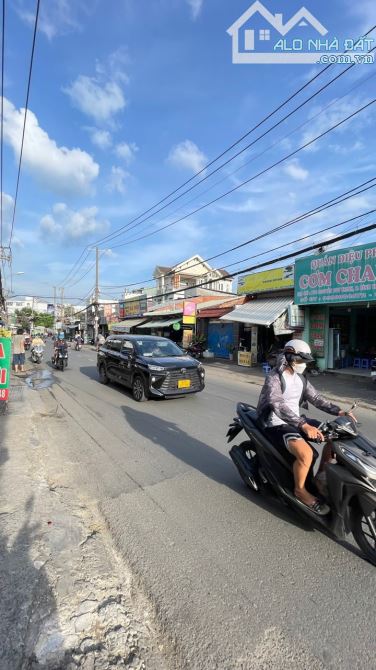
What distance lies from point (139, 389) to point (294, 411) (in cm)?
632

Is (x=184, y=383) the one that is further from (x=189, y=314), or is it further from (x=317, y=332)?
(x=189, y=314)

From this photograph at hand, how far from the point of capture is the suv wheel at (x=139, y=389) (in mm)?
9365

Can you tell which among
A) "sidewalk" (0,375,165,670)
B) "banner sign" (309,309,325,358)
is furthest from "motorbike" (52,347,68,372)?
"sidewalk" (0,375,165,670)

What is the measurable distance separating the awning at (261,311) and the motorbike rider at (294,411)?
43.7ft

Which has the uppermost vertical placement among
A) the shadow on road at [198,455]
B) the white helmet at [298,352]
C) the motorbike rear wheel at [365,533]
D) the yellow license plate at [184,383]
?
the white helmet at [298,352]

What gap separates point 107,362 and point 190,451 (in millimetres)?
6916

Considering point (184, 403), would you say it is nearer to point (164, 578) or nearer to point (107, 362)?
point (107, 362)

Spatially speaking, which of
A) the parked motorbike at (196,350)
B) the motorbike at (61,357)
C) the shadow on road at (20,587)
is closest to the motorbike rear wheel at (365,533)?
the shadow on road at (20,587)

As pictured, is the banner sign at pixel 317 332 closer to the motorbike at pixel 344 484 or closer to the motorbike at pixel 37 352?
the motorbike at pixel 37 352

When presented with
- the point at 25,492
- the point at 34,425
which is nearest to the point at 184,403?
the point at 34,425

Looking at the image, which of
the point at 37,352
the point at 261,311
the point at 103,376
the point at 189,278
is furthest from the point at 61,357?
the point at 189,278

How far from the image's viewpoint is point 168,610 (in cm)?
245

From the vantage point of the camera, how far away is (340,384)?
13.9m

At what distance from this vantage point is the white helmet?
3.49 metres
